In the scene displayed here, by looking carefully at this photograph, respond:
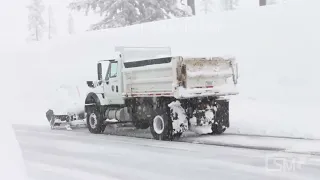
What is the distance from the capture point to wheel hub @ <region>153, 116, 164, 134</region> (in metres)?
13.9

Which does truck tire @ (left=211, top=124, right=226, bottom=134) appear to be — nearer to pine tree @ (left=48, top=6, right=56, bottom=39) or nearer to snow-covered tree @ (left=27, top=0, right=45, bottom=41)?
snow-covered tree @ (left=27, top=0, right=45, bottom=41)

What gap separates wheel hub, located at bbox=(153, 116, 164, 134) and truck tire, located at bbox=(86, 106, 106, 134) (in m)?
3.16

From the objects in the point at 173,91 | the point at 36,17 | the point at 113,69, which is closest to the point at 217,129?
the point at 173,91

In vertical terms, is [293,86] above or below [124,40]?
below

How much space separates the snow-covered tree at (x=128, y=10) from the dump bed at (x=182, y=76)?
22.0 metres

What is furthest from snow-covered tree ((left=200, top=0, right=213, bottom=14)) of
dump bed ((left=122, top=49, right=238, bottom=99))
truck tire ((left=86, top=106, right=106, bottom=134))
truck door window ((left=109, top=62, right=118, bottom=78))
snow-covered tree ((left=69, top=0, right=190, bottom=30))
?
dump bed ((left=122, top=49, right=238, bottom=99))

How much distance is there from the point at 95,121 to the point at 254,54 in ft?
32.0

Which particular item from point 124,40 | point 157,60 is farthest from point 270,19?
point 157,60

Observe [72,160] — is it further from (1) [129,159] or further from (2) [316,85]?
(2) [316,85]

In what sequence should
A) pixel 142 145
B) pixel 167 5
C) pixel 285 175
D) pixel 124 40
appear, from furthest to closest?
pixel 167 5, pixel 124 40, pixel 142 145, pixel 285 175

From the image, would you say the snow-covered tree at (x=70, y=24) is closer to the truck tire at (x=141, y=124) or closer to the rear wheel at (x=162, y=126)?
the truck tire at (x=141, y=124)

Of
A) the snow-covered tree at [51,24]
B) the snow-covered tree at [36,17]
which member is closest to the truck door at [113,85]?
the snow-covered tree at [36,17]

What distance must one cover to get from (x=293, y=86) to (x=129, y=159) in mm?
11089

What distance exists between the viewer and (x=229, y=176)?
348 inches
